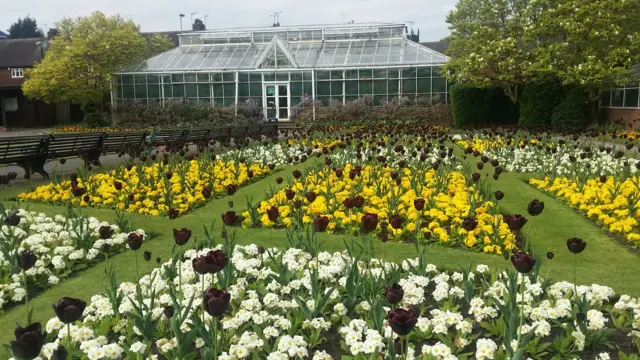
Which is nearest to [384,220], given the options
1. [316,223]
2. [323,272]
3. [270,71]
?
[323,272]

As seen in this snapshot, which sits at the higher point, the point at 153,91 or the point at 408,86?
the point at 408,86

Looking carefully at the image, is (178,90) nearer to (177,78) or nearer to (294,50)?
(177,78)

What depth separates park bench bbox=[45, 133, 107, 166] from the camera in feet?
30.4

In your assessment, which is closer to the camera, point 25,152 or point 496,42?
point 25,152

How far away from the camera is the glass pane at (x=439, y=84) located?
25812 millimetres

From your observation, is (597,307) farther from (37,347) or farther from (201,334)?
(37,347)

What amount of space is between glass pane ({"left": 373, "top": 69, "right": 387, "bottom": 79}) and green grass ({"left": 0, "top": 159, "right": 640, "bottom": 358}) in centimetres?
1988

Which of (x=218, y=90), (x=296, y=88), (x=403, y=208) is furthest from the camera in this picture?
(x=218, y=90)

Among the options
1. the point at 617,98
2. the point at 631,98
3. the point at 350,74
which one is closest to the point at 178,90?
the point at 350,74

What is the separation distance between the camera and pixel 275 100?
2798 centimetres

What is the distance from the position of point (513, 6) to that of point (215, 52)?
1565cm

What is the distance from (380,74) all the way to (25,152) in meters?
19.9

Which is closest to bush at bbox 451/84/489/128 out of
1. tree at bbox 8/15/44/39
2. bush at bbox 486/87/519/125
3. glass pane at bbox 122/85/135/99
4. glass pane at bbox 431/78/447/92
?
bush at bbox 486/87/519/125

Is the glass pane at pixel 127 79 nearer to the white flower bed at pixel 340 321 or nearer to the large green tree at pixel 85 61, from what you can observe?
the large green tree at pixel 85 61
